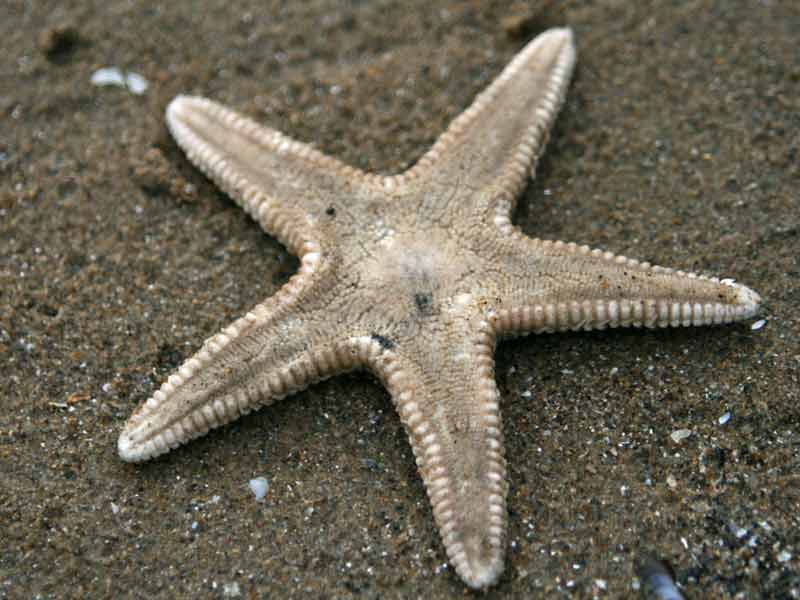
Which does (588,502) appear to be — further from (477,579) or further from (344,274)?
(344,274)

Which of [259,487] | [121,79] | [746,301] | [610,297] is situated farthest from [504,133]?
[121,79]

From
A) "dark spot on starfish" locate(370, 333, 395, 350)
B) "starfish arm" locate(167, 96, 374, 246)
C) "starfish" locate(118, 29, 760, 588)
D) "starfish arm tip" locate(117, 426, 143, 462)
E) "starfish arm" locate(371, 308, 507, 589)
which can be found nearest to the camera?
"starfish arm" locate(371, 308, 507, 589)

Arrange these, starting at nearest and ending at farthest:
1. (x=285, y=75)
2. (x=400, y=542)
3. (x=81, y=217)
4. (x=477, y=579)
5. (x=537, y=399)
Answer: (x=477, y=579)
(x=400, y=542)
(x=537, y=399)
(x=81, y=217)
(x=285, y=75)

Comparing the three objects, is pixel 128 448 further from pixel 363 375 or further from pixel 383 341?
pixel 383 341

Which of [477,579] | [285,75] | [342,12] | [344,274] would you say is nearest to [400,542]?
[477,579]

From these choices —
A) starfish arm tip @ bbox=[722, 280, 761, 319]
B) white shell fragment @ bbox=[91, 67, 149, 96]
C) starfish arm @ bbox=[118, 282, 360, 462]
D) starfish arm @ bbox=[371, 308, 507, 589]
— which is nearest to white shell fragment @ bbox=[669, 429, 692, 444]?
starfish arm tip @ bbox=[722, 280, 761, 319]

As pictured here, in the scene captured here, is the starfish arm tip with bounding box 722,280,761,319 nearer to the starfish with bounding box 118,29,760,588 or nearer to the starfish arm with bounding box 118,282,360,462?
the starfish with bounding box 118,29,760,588

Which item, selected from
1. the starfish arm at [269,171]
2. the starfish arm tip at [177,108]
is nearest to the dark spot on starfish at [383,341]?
the starfish arm at [269,171]
